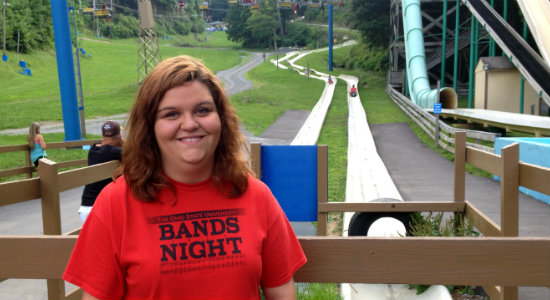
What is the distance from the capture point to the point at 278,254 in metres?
2.02

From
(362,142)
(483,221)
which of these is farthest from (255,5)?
(483,221)

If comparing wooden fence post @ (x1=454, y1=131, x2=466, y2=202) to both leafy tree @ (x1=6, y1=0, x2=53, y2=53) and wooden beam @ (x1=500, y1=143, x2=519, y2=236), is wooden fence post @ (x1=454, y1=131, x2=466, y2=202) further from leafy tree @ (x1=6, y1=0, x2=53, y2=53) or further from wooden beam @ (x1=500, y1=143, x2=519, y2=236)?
leafy tree @ (x1=6, y1=0, x2=53, y2=53)

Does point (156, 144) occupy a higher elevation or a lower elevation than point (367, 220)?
higher

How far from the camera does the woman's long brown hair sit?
204 cm

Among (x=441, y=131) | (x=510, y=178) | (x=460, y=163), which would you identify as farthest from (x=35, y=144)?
(x=441, y=131)

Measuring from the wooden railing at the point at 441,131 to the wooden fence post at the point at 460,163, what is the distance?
650cm

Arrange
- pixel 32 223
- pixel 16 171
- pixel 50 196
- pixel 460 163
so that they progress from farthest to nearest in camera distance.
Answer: pixel 16 171
pixel 32 223
pixel 460 163
pixel 50 196

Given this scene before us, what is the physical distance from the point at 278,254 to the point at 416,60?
37125 millimetres

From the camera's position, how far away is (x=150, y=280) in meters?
1.90

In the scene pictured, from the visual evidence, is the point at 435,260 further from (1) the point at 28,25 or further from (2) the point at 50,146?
(1) the point at 28,25

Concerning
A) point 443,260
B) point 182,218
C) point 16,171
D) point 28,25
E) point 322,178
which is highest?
point 28,25

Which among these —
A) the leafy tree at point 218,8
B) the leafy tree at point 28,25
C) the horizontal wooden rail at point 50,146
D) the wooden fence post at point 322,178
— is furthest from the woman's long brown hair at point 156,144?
the leafy tree at point 218,8

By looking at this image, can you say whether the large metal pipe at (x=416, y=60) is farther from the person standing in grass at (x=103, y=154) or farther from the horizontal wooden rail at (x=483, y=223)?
the person standing in grass at (x=103, y=154)

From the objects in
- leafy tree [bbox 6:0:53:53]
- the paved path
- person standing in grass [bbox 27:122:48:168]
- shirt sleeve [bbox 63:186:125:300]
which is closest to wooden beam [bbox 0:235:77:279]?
shirt sleeve [bbox 63:186:125:300]
